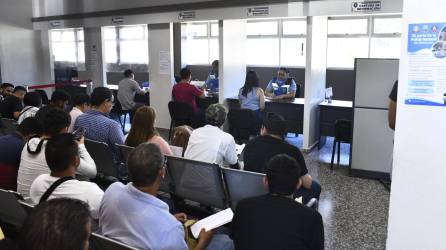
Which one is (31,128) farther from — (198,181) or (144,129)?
(198,181)

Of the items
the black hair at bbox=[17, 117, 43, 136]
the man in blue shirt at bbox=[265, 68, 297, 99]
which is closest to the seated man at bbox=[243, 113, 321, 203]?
the black hair at bbox=[17, 117, 43, 136]

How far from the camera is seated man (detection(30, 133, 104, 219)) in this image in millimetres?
2242

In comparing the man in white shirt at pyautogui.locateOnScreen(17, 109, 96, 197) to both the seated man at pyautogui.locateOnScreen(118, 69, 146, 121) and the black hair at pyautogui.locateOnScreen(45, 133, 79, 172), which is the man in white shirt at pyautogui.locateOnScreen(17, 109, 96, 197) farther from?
the seated man at pyautogui.locateOnScreen(118, 69, 146, 121)

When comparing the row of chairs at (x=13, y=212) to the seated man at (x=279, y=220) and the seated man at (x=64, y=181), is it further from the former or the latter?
the seated man at (x=279, y=220)

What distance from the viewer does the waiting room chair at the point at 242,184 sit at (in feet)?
9.33

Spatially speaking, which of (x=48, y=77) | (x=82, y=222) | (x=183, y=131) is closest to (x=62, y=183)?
(x=82, y=222)

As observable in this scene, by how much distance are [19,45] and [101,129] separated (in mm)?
7677

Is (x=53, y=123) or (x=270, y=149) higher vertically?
(x=53, y=123)

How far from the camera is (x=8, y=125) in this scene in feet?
17.2

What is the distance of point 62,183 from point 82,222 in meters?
1.12

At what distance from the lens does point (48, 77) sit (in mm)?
11023

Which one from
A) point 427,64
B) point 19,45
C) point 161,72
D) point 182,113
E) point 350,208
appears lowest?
point 350,208

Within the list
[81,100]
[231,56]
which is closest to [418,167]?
[81,100]

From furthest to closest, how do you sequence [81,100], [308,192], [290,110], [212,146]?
[290,110] < [81,100] < [308,192] < [212,146]
